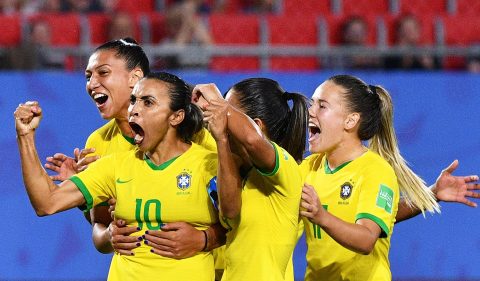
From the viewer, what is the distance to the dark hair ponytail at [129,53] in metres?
4.86

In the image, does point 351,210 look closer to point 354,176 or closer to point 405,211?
point 354,176

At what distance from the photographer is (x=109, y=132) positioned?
16.3 ft

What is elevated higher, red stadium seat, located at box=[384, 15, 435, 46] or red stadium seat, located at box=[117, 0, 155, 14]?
red stadium seat, located at box=[117, 0, 155, 14]

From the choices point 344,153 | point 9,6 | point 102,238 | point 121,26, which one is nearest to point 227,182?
point 344,153

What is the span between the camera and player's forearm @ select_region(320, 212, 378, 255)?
13.0 ft

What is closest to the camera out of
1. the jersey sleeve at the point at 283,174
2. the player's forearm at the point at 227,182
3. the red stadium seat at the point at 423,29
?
the player's forearm at the point at 227,182

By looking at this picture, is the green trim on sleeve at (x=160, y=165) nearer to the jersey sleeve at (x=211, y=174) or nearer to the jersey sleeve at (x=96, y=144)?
the jersey sleeve at (x=211, y=174)

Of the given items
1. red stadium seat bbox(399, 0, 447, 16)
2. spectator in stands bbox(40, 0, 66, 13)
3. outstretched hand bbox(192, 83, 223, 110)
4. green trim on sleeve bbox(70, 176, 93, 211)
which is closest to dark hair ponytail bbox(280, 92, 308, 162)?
outstretched hand bbox(192, 83, 223, 110)

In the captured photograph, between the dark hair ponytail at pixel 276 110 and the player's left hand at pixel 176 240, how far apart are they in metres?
0.53

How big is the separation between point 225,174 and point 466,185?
1538 mm

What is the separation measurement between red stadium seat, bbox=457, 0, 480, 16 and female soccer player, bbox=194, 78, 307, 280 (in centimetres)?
641

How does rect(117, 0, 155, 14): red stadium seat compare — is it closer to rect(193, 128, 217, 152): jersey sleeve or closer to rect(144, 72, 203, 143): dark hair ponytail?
rect(193, 128, 217, 152): jersey sleeve

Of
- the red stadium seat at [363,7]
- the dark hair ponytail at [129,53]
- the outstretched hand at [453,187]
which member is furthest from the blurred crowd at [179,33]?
the outstretched hand at [453,187]

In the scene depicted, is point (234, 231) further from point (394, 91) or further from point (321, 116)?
point (394, 91)
